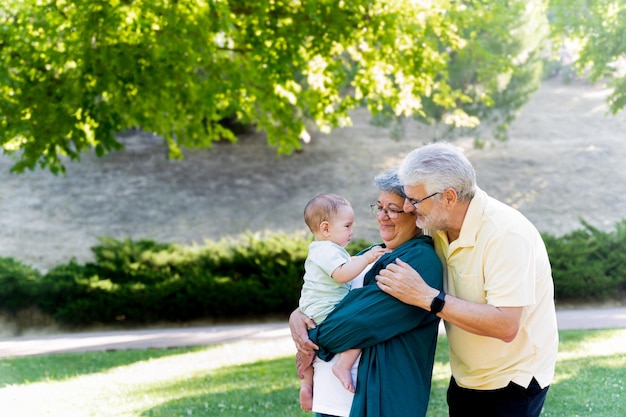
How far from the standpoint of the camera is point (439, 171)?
129 inches

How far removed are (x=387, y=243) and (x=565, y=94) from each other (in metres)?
42.8

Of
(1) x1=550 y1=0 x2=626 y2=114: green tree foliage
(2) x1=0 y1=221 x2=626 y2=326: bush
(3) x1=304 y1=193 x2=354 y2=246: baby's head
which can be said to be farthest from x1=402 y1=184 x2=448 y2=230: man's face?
(1) x1=550 y1=0 x2=626 y2=114: green tree foliage

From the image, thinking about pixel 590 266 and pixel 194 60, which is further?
pixel 590 266

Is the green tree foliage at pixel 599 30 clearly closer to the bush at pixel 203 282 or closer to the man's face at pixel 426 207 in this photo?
the bush at pixel 203 282

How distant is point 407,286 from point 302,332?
620mm

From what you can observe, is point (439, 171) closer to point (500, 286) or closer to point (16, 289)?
point (500, 286)

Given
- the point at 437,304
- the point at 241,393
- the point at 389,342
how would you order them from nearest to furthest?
1. the point at 437,304
2. the point at 389,342
3. the point at 241,393

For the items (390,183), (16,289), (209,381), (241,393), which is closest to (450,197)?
(390,183)

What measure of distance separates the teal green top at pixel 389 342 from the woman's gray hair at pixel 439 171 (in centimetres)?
30

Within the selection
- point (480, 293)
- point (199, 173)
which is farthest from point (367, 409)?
point (199, 173)

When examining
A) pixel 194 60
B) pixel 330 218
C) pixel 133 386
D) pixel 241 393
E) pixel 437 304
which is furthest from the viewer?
pixel 194 60

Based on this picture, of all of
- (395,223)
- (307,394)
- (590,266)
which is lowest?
(590,266)

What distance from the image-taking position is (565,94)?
43719 millimetres

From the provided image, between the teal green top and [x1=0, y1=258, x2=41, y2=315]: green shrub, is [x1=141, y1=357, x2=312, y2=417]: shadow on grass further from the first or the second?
[x1=0, y1=258, x2=41, y2=315]: green shrub
